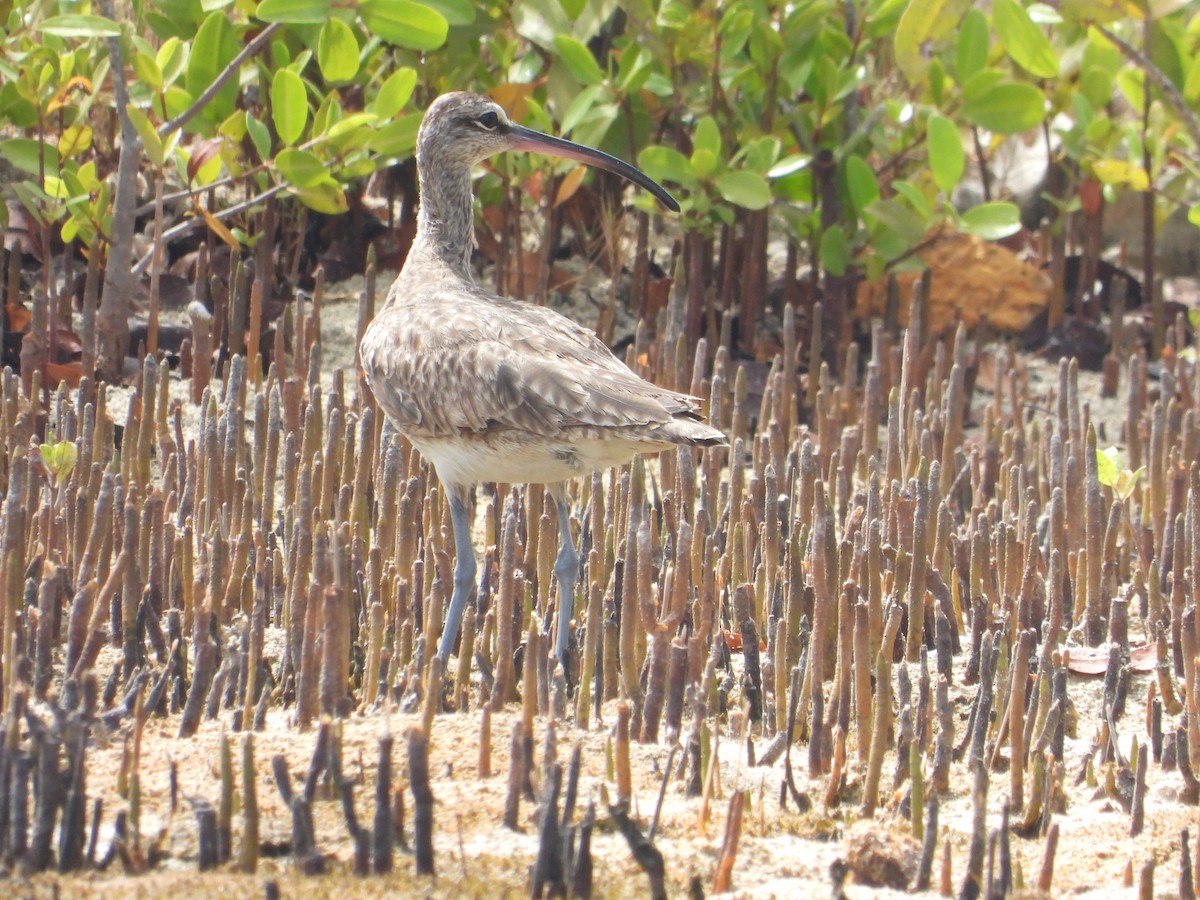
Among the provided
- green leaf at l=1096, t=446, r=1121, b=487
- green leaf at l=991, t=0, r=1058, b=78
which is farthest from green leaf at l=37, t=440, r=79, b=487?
green leaf at l=991, t=0, r=1058, b=78

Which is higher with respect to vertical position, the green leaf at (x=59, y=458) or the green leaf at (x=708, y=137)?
the green leaf at (x=708, y=137)

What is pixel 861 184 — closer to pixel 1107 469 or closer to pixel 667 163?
pixel 667 163

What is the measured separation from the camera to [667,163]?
5727 mm

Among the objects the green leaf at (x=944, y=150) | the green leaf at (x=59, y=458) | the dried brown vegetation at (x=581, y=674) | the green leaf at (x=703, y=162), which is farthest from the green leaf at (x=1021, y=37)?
the green leaf at (x=59, y=458)

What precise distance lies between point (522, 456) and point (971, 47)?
3201mm

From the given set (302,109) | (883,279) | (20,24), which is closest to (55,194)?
(20,24)

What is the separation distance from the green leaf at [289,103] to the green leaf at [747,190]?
59.3 inches

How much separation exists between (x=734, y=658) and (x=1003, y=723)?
787 millimetres

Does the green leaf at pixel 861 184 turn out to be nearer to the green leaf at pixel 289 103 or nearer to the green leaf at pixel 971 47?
the green leaf at pixel 971 47

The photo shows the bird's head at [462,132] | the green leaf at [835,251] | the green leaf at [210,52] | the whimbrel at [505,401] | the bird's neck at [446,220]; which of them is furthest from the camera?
the green leaf at [835,251]

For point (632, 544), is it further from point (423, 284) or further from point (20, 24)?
point (20, 24)

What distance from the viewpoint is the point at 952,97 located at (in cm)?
617

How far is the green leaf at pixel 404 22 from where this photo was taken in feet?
15.8

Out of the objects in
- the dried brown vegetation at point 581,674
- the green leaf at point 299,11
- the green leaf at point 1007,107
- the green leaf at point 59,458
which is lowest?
the dried brown vegetation at point 581,674
